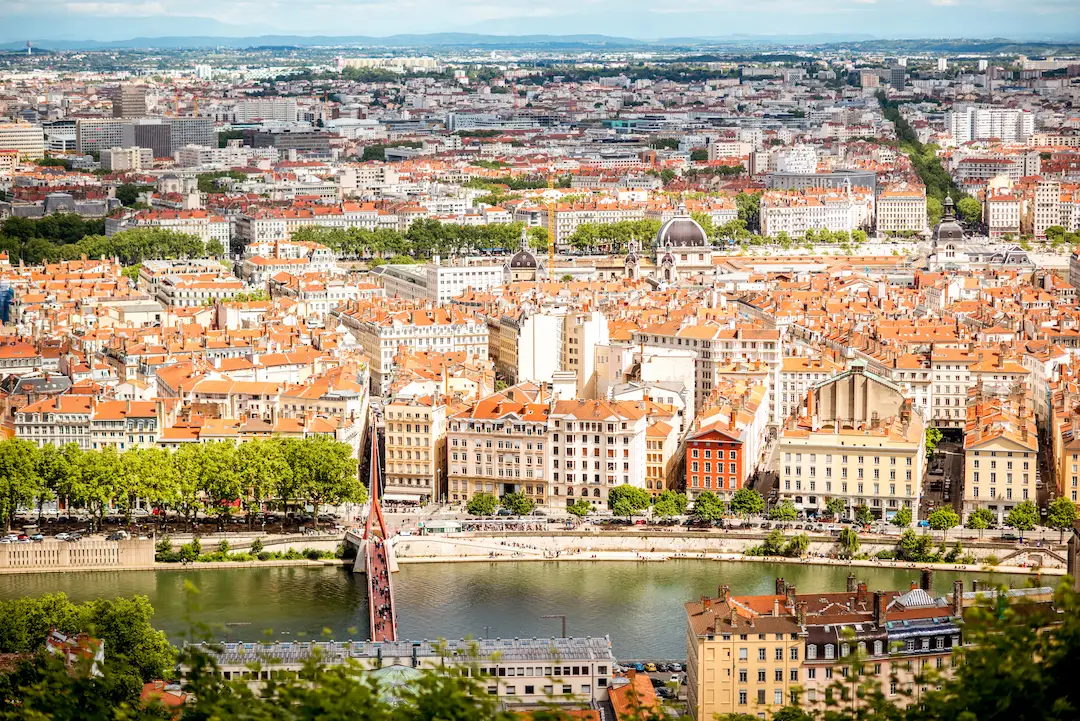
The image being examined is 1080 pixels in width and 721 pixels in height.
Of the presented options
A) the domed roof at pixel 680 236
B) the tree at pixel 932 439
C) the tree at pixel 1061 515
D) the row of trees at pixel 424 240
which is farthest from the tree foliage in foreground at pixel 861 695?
the row of trees at pixel 424 240

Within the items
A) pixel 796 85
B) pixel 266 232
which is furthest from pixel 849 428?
pixel 796 85

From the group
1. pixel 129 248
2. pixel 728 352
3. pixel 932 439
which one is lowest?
pixel 932 439

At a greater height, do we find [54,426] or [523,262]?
[523,262]

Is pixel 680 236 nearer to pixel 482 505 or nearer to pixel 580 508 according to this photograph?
pixel 580 508

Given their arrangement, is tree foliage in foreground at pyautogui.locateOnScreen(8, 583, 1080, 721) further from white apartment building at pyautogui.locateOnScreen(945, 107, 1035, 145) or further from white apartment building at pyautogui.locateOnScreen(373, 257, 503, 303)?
white apartment building at pyautogui.locateOnScreen(945, 107, 1035, 145)

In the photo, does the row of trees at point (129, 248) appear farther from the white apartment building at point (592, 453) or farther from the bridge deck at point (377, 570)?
the white apartment building at point (592, 453)

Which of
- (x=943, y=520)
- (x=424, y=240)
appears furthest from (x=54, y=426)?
(x=424, y=240)

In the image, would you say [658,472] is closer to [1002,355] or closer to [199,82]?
[1002,355]
